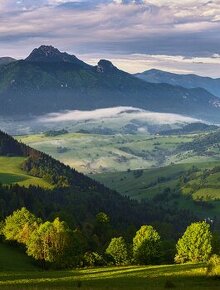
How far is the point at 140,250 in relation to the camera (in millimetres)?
140500

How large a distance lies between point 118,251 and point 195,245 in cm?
2159

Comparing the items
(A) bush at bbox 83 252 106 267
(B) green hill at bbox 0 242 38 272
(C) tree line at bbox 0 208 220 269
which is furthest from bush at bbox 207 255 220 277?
(A) bush at bbox 83 252 106 267

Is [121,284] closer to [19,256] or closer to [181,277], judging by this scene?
[181,277]

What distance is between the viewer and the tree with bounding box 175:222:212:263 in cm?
14212

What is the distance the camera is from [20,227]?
6225 inches

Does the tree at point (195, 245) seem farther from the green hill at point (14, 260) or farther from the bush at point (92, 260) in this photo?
the green hill at point (14, 260)

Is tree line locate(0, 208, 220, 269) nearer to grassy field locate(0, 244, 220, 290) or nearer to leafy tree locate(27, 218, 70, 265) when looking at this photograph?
leafy tree locate(27, 218, 70, 265)

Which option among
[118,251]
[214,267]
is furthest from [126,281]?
[118,251]

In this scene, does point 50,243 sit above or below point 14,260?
above

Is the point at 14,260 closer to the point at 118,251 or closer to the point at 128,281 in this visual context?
the point at 118,251

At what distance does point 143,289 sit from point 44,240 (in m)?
69.3

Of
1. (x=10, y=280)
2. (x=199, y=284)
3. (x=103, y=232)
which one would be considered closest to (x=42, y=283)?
(x=10, y=280)

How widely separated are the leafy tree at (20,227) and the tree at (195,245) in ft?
141

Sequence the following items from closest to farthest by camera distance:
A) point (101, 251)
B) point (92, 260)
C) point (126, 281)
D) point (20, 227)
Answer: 1. point (126, 281)
2. point (92, 260)
3. point (101, 251)
4. point (20, 227)
